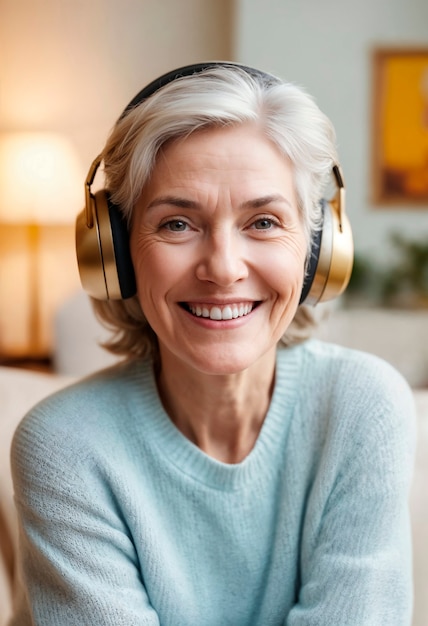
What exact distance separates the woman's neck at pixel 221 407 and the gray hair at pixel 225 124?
236mm

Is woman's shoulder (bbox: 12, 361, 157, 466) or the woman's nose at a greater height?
the woman's nose

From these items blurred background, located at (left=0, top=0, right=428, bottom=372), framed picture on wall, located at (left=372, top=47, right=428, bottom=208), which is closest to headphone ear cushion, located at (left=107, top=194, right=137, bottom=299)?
blurred background, located at (left=0, top=0, right=428, bottom=372)

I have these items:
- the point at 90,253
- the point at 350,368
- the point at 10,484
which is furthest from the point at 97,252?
the point at 10,484

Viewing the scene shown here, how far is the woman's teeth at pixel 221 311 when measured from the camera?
1.04 meters

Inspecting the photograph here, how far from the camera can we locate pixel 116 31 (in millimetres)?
4004

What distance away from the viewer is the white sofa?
129 centimetres

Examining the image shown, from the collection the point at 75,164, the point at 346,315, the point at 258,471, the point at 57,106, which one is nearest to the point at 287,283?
the point at 258,471

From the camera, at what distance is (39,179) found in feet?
12.0

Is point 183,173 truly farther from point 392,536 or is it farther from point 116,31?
point 116,31

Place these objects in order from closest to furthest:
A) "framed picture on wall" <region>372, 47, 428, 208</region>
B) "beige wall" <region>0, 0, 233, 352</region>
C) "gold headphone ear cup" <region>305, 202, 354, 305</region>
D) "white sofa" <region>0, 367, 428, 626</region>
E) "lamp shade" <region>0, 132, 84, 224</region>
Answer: "gold headphone ear cup" <region>305, 202, 354, 305</region> < "white sofa" <region>0, 367, 428, 626</region> < "lamp shade" <region>0, 132, 84, 224</region> < "beige wall" <region>0, 0, 233, 352</region> < "framed picture on wall" <region>372, 47, 428, 208</region>

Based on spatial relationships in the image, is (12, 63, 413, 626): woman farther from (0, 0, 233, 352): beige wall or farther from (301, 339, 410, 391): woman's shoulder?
(0, 0, 233, 352): beige wall

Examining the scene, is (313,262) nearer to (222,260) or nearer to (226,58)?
(222,260)

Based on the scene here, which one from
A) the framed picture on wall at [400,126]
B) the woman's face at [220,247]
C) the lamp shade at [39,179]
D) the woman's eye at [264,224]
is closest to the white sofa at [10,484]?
the woman's face at [220,247]

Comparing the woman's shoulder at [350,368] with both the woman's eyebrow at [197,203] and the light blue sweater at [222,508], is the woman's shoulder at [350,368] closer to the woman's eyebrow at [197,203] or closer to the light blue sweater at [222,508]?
the light blue sweater at [222,508]
